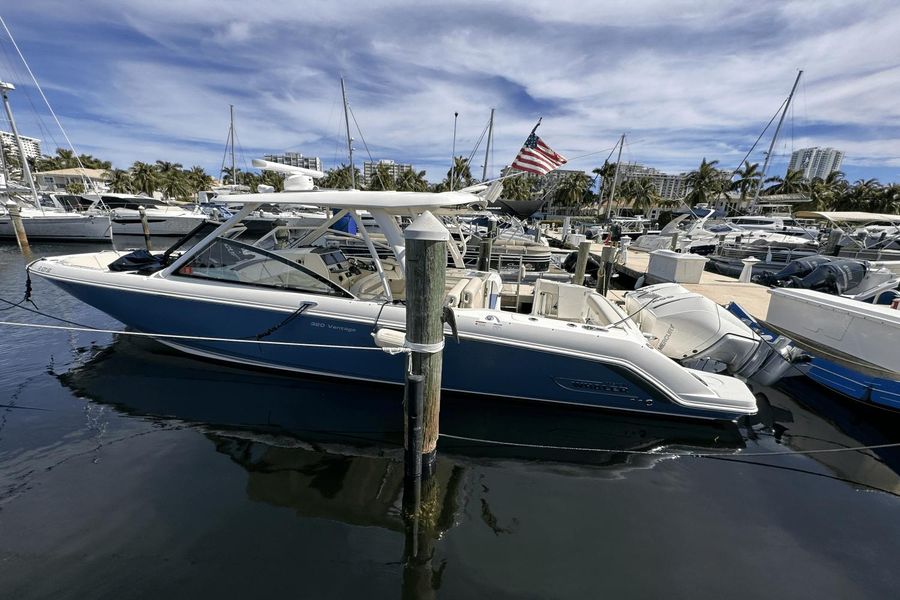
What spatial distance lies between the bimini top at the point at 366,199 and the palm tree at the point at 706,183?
48617 mm

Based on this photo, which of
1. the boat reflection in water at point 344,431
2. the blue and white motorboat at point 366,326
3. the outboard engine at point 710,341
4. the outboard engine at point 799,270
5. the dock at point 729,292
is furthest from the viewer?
the outboard engine at point 799,270

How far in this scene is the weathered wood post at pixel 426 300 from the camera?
296 cm

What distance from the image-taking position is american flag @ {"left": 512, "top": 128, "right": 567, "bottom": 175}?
8.23m

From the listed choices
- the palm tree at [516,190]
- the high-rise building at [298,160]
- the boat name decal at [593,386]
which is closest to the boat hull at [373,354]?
the boat name decal at [593,386]

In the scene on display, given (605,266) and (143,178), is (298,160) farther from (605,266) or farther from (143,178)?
(605,266)

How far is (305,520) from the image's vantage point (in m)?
3.22

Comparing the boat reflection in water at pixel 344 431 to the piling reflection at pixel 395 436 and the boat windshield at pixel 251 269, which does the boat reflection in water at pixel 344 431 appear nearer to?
the piling reflection at pixel 395 436

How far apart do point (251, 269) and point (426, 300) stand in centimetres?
293

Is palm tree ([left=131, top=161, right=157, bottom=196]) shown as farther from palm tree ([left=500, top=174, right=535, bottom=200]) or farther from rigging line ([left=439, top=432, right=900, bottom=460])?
rigging line ([left=439, top=432, right=900, bottom=460])

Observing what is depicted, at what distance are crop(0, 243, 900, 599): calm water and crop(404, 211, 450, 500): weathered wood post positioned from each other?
0.95 m

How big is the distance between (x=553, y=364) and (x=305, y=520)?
285cm

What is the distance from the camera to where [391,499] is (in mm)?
3484

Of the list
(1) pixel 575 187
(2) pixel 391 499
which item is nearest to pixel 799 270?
(2) pixel 391 499

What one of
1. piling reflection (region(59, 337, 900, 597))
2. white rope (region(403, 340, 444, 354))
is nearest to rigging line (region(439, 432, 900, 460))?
piling reflection (region(59, 337, 900, 597))
